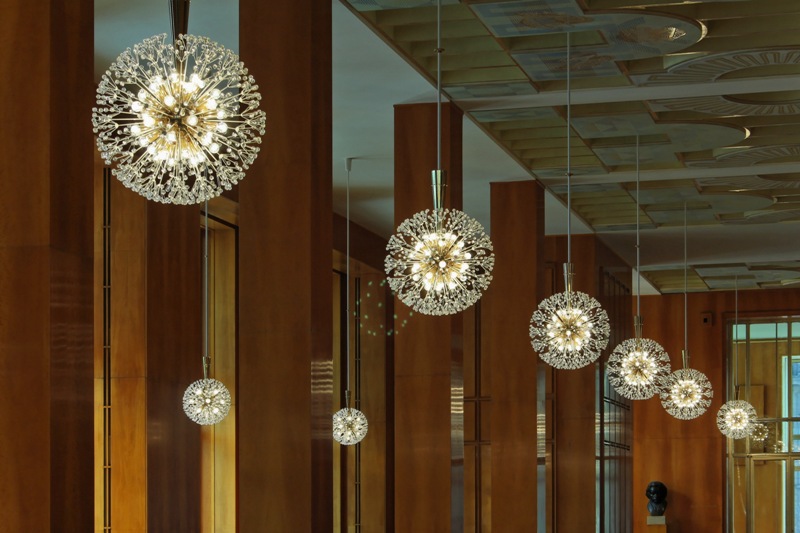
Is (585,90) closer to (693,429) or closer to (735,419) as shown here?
(735,419)

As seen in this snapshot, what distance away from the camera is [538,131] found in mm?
12234

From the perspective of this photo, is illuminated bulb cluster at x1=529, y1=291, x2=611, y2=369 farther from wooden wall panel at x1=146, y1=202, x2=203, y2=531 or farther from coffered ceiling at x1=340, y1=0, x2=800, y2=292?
wooden wall panel at x1=146, y1=202, x2=203, y2=531

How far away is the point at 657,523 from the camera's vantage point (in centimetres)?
2327

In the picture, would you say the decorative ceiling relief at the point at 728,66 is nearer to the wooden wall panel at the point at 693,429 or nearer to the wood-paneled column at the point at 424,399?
the wood-paneled column at the point at 424,399

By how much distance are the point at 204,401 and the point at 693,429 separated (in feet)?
51.1

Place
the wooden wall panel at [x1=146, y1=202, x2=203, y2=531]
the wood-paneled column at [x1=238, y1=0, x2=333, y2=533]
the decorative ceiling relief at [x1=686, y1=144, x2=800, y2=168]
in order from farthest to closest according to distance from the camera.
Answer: the decorative ceiling relief at [x1=686, y1=144, x2=800, y2=168] → the wooden wall panel at [x1=146, y1=202, x2=203, y2=531] → the wood-paneled column at [x1=238, y1=0, x2=333, y2=533]

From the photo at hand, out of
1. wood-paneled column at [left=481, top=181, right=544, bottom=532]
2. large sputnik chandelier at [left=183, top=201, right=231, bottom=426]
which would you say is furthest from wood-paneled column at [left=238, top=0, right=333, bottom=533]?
wood-paneled column at [left=481, top=181, right=544, bottom=532]

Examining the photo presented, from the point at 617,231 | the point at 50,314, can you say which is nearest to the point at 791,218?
the point at 617,231

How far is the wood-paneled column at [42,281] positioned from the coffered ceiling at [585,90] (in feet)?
13.6

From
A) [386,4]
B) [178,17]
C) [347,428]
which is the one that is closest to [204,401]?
[386,4]

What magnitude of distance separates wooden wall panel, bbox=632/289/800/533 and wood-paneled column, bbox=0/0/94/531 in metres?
20.5

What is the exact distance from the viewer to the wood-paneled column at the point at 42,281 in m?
4.19

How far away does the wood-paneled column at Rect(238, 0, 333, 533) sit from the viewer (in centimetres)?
699

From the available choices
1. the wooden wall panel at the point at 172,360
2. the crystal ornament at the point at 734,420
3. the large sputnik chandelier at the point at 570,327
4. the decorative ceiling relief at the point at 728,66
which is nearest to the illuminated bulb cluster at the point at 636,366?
the large sputnik chandelier at the point at 570,327
